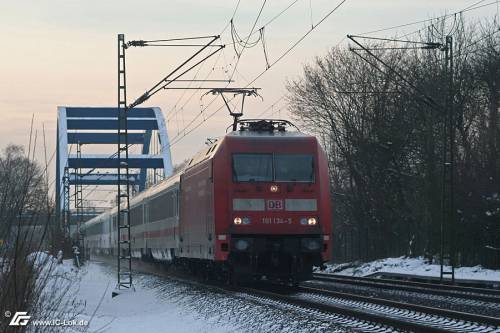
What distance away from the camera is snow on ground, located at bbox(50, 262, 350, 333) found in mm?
13211

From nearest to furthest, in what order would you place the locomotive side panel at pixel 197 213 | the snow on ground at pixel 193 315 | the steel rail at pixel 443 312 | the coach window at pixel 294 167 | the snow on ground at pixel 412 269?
1. the steel rail at pixel 443 312
2. the snow on ground at pixel 193 315
3. the coach window at pixel 294 167
4. the locomotive side panel at pixel 197 213
5. the snow on ground at pixel 412 269

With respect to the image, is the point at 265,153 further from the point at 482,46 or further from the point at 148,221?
the point at 482,46

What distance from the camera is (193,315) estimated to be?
16.0 metres

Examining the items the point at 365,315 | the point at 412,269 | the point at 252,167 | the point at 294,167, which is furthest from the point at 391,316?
the point at 412,269

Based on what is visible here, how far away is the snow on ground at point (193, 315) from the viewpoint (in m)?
13.2

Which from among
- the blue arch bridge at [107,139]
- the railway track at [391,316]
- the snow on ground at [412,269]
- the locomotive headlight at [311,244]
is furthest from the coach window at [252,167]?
the blue arch bridge at [107,139]

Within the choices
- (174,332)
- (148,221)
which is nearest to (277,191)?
(174,332)

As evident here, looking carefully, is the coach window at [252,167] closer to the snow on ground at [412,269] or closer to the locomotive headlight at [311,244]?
the locomotive headlight at [311,244]

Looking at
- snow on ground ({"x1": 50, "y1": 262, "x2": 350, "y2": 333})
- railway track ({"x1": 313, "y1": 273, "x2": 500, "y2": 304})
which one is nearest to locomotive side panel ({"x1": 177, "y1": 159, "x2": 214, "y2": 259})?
snow on ground ({"x1": 50, "y1": 262, "x2": 350, "y2": 333})

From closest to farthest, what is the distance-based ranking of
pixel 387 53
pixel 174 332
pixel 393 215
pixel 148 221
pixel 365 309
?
pixel 174 332 → pixel 365 309 → pixel 148 221 → pixel 393 215 → pixel 387 53

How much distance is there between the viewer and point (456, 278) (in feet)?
86.0

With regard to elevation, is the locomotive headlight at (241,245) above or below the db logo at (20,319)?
above

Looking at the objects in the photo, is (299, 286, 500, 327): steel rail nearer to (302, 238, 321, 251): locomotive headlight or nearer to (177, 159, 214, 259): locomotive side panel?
(302, 238, 321, 251): locomotive headlight

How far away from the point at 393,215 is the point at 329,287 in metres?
18.3
